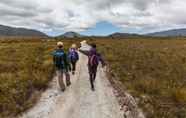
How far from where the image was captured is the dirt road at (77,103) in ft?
27.9

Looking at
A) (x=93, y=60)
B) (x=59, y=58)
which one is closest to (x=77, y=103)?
(x=59, y=58)

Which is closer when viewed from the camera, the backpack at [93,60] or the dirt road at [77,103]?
the dirt road at [77,103]

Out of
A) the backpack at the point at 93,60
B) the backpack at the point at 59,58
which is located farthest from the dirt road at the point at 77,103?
the backpack at the point at 59,58

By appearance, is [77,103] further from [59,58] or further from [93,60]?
[93,60]

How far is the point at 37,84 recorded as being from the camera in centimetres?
1231

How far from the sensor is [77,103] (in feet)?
31.7

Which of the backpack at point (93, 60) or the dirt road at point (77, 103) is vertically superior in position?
the backpack at point (93, 60)

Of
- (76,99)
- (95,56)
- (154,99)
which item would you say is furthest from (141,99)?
(95,56)

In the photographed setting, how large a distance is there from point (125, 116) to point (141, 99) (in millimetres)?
1441

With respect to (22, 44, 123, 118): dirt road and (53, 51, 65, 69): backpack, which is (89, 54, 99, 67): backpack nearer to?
(22, 44, 123, 118): dirt road

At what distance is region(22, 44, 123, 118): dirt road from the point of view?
8.49m

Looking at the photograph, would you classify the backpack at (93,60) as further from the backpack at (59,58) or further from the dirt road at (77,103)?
the backpack at (59,58)

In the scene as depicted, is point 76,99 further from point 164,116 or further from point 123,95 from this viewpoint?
point 164,116

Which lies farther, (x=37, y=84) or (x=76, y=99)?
(x=37, y=84)
